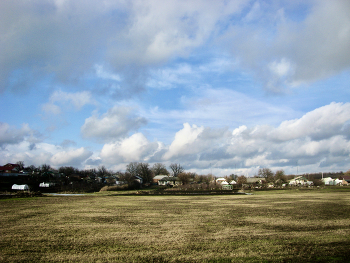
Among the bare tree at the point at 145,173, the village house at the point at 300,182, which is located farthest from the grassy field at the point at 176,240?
the bare tree at the point at 145,173

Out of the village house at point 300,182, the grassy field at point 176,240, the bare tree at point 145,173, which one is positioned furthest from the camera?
the bare tree at point 145,173

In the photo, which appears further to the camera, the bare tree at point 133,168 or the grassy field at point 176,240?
the bare tree at point 133,168

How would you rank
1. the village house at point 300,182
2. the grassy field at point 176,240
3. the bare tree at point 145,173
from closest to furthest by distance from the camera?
1. the grassy field at point 176,240
2. the village house at point 300,182
3. the bare tree at point 145,173

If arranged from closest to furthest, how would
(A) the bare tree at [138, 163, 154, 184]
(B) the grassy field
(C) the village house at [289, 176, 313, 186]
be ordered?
(B) the grassy field → (C) the village house at [289, 176, 313, 186] → (A) the bare tree at [138, 163, 154, 184]

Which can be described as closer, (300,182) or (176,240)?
(176,240)

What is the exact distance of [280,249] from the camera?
1039 cm

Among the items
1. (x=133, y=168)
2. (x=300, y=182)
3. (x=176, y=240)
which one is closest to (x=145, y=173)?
(x=133, y=168)

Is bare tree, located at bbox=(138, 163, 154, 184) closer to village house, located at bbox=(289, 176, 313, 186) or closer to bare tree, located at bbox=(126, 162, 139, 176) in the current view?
bare tree, located at bbox=(126, 162, 139, 176)

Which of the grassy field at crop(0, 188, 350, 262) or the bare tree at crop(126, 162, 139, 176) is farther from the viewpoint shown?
the bare tree at crop(126, 162, 139, 176)

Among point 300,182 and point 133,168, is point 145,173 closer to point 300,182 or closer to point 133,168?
point 133,168

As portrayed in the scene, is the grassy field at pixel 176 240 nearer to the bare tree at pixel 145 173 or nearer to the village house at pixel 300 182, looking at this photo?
the village house at pixel 300 182

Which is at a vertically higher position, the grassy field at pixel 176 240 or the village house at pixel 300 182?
the grassy field at pixel 176 240

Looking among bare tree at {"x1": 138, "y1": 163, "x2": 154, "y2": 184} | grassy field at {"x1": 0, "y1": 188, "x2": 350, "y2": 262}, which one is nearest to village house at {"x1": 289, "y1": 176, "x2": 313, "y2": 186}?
bare tree at {"x1": 138, "y1": 163, "x2": 154, "y2": 184}

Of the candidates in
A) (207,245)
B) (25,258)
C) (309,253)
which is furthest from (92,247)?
(309,253)
